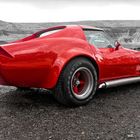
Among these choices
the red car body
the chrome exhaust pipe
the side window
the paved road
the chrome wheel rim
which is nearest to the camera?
the paved road

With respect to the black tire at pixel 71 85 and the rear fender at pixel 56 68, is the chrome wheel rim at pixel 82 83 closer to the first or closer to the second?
the black tire at pixel 71 85

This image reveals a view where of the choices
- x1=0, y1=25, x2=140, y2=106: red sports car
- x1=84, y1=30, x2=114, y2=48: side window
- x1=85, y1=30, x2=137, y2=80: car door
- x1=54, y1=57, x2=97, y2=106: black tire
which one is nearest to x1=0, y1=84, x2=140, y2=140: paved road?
x1=54, y1=57, x2=97, y2=106: black tire

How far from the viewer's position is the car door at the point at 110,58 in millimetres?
5918

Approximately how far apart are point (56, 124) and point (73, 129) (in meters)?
0.31

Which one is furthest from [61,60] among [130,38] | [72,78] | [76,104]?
[130,38]

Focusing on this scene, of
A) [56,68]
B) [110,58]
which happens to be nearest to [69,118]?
[56,68]

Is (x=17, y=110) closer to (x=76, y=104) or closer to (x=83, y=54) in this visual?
(x=76, y=104)

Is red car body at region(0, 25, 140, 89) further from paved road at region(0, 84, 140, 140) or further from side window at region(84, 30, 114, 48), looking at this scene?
paved road at region(0, 84, 140, 140)

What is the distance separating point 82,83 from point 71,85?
42 centimetres

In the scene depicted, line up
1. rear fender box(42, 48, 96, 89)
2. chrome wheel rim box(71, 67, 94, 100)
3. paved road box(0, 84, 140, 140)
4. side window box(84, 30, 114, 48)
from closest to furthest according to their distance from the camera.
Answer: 1. paved road box(0, 84, 140, 140)
2. rear fender box(42, 48, 96, 89)
3. chrome wheel rim box(71, 67, 94, 100)
4. side window box(84, 30, 114, 48)

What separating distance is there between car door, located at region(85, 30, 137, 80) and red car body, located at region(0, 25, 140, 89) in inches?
0.8

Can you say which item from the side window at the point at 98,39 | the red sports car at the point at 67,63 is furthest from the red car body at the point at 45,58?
the side window at the point at 98,39

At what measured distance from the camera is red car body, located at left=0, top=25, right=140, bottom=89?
492 cm

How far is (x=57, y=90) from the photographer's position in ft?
17.1
